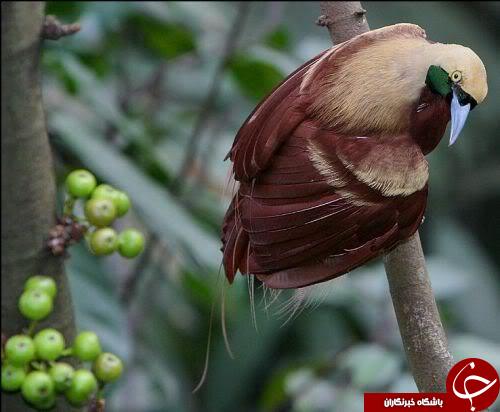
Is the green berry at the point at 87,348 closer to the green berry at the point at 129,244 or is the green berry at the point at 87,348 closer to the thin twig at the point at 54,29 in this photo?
the green berry at the point at 129,244

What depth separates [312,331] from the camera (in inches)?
102

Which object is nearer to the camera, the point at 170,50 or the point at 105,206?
the point at 105,206

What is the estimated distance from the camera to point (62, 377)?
46.7 inches

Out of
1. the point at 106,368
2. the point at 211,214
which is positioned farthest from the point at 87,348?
the point at 211,214

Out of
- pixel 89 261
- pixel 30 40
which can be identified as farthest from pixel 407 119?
pixel 89 261

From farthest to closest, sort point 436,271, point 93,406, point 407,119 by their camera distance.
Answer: point 436,271
point 93,406
point 407,119

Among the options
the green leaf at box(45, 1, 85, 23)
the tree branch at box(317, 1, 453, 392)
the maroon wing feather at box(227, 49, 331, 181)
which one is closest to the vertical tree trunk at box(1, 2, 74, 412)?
the maroon wing feather at box(227, 49, 331, 181)

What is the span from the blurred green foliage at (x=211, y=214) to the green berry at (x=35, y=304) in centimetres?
39

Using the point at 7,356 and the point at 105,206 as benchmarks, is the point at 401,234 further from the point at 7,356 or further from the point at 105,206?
the point at 7,356

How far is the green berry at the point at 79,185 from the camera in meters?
1.21

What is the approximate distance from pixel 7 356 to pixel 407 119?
0.58m

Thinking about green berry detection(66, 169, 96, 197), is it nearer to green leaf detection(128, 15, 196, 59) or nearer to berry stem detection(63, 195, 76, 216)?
berry stem detection(63, 195, 76, 216)

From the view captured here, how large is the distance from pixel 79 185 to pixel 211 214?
0.97m

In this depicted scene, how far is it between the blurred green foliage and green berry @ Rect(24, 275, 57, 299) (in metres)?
0.37
